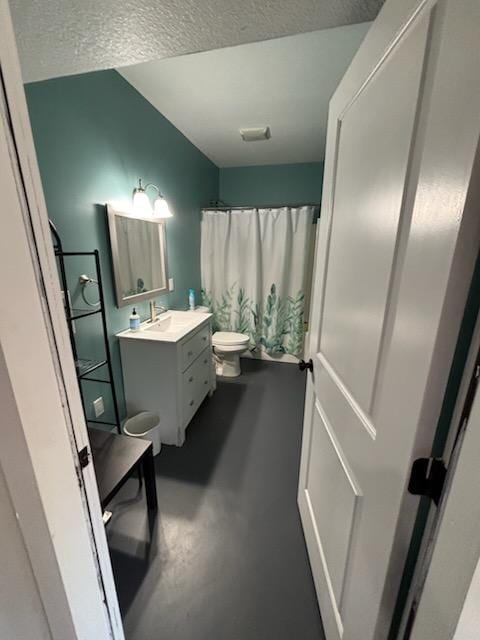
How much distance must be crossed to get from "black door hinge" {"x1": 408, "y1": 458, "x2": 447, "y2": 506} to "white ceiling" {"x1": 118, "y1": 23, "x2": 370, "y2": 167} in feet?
6.49

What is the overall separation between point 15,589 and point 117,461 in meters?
0.60

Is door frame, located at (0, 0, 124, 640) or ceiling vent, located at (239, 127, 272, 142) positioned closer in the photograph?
door frame, located at (0, 0, 124, 640)

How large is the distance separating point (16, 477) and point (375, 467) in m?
0.78

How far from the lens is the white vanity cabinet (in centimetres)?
181

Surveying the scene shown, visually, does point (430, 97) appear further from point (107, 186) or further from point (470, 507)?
Answer: point (107, 186)

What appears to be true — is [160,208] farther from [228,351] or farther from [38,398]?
[38,398]

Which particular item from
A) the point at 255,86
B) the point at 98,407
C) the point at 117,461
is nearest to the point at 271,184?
the point at 255,86

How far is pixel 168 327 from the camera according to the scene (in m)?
2.31

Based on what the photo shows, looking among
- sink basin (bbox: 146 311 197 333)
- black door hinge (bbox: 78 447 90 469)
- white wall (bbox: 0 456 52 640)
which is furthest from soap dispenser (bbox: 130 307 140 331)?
white wall (bbox: 0 456 52 640)

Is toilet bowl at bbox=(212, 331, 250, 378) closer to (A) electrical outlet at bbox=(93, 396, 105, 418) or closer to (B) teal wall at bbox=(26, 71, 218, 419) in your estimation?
(B) teal wall at bbox=(26, 71, 218, 419)

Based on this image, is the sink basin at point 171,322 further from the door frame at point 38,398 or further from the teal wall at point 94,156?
the door frame at point 38,398

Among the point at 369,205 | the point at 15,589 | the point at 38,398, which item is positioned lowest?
the point at 15,589

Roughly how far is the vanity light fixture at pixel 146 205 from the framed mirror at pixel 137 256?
0.20 feet

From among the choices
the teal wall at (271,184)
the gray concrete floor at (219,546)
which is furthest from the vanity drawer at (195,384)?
the teal wall at (271,184)
